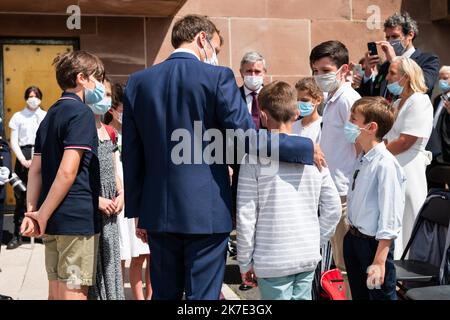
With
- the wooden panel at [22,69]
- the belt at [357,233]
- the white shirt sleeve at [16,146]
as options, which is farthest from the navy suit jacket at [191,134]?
the wooden panel at [22,69]

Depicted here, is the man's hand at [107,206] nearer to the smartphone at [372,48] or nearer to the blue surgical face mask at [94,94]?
the blue surgical face mask at [94,94]

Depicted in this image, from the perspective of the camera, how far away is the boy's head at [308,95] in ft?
15.0

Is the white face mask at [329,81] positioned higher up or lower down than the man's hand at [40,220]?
higher up

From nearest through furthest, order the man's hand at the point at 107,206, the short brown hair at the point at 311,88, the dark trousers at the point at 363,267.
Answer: the dark trousers at the point at 363,267 → the man's hand at the point at 107,206 → the short brown hair at the point at 311,88

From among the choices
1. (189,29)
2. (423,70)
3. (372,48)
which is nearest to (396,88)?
(423,70)

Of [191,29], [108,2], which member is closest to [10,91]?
[108,2]

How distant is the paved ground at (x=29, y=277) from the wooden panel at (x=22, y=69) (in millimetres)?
1908

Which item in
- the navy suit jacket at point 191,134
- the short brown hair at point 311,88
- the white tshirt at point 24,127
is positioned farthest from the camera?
the white tshirt at point 24,127

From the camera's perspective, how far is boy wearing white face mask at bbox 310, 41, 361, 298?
176 inches

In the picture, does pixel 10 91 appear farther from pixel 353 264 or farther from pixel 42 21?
pixel 353 264

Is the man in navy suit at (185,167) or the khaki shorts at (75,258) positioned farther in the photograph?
the khaki shorts at (75,258)

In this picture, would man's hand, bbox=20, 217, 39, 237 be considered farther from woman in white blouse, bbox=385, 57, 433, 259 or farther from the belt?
woman in white blouse, bbox=385, 57, 433, 259

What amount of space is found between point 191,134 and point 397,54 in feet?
11.9

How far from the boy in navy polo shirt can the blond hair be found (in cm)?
245
